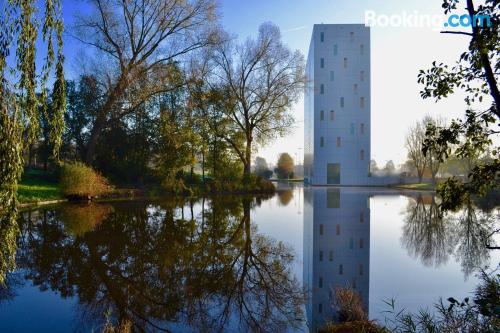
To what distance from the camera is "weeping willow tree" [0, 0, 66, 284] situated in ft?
12.0

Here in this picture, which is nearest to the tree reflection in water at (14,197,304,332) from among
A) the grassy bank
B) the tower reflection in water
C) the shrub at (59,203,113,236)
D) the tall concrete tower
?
the shrub at (59,203,113,236)

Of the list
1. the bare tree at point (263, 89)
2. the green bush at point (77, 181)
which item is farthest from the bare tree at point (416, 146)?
the green bush at point (77, 181)

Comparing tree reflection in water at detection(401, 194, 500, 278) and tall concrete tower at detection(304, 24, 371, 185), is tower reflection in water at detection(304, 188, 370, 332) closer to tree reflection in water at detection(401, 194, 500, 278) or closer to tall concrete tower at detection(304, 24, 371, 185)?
tree reflection in water at detection(401, 194, 500, 278)

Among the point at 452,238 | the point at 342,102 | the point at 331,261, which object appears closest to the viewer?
the point at 331,261

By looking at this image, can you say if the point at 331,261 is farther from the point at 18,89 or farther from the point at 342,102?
the point at 342,102

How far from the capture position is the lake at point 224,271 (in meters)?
4.74

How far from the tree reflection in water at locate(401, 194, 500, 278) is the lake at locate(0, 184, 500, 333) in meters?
0.05

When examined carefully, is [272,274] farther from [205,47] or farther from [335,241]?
[205,47]

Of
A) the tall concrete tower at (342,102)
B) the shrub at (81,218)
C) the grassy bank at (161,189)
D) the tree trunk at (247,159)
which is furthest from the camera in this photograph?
the tall concrete tower at (342,102)

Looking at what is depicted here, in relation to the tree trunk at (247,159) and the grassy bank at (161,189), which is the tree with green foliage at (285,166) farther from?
the tree trunk at (247,159)

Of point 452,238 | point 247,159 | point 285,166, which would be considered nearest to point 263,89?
point 247,159

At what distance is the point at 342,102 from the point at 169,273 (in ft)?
128

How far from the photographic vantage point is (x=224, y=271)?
22.2ft

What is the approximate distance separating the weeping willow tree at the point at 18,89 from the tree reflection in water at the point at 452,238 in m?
6.03
